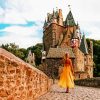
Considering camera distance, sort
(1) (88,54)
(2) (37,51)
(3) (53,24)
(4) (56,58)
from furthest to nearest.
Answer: (2) (37,51) < (3) (53,24) < (1) (88,54) < (4) (56,58)

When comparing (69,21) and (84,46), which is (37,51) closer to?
(69,21)

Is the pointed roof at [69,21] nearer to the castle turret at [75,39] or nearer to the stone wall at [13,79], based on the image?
the castle turret at [75,39]

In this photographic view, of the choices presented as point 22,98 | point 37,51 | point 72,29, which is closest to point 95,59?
point 72,29

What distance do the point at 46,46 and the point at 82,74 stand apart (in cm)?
5213

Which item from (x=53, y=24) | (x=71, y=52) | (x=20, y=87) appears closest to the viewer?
(x=20, y=87)

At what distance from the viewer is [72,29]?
11381 centimetres

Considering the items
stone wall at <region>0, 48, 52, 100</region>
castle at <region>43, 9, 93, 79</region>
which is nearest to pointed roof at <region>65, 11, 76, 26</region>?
castle at <region>43, 9, 93, 79</region>

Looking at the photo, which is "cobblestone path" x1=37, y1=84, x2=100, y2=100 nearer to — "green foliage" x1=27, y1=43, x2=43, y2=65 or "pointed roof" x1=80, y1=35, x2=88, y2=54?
"pointed roof" x1=80, y1=35, x2=88, y2=54

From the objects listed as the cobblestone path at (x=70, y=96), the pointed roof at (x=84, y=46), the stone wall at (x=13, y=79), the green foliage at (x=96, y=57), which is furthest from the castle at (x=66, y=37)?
the stone wall at (x=13, y=79)

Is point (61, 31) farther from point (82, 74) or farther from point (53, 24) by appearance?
point (82, 74)

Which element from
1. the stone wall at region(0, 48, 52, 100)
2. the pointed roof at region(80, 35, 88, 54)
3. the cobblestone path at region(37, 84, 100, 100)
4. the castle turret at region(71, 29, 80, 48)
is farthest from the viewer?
the pointed roof at region(80, 35, 88, 54)

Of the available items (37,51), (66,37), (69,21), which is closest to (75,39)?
(66,37)

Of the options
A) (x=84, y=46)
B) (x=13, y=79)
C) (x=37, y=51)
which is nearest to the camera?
(x=13, y=79)

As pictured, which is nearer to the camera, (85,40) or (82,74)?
(82,74)
